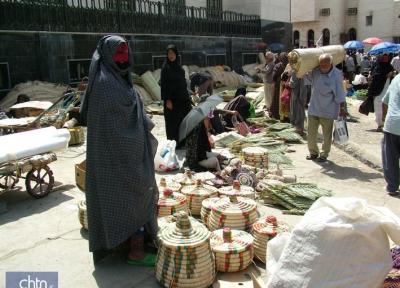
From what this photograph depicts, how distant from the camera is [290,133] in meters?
7.64

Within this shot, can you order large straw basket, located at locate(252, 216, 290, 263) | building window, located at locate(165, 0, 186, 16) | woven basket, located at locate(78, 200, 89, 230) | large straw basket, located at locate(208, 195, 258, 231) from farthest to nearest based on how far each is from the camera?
building window, located at locate(165, 0, 186, 16)
woven basket, located at locate(78, 200, 89, 230)
large straw basket, located at locate(208, 195, 258, 231)
large straw basket, located at locate(252, 216, 290, 263)

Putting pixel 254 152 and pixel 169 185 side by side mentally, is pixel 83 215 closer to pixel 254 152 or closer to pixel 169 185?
pixel 169 185

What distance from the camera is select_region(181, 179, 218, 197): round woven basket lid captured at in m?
4.07

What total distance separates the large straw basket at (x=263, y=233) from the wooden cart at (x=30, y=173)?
2.50m

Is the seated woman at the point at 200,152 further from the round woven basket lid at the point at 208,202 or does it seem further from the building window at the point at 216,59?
the building window at the point at 216,59

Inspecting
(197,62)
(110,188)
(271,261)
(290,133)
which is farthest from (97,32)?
(271,261)

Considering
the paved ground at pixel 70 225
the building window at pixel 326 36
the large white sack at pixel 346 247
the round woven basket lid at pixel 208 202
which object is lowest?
the paved ground at pixel 70 225

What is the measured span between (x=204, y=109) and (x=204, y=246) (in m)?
2.61

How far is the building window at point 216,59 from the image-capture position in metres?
17.2

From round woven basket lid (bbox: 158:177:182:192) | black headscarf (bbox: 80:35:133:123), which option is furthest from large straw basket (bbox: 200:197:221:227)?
black headscarf (bbox: 80:35:133:123)

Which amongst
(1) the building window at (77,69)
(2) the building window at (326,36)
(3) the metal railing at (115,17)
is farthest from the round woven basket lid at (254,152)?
(2) the building window at (326,36)

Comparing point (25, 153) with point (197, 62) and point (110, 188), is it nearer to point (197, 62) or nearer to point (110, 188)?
point (110, 188)

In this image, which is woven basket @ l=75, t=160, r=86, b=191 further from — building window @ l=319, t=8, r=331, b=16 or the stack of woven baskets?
building window @ l=319, t=8, r=331, b=16

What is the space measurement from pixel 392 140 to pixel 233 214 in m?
2.32
